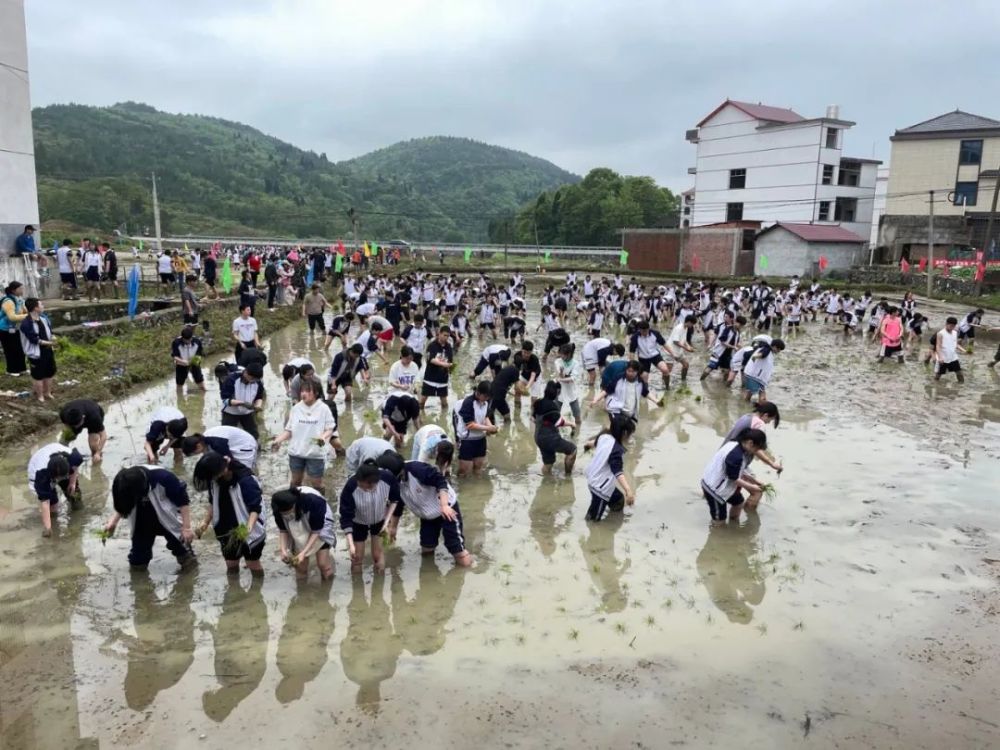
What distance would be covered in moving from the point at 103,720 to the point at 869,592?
222 inches

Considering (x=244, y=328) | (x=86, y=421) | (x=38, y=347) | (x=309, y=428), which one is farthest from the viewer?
(x=244, y=328)

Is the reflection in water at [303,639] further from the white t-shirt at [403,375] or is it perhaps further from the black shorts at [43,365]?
the black shorts at [43,365]

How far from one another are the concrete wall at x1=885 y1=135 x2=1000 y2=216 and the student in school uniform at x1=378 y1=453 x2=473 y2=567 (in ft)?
141

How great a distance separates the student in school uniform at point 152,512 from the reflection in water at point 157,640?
28 cm

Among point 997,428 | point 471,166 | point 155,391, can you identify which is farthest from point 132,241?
point 471,166

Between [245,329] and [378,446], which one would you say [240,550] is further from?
[245,329]

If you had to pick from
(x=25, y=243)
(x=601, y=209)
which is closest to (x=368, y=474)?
(x=25, y=243)

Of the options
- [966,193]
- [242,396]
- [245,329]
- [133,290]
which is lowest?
[242,396]

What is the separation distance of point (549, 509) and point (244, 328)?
648 centimetres

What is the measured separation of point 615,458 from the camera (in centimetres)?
700

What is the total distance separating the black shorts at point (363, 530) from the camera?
5.96 m

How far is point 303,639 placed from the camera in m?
5.18

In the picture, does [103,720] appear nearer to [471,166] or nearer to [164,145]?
[164,145]

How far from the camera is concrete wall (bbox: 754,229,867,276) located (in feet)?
131
